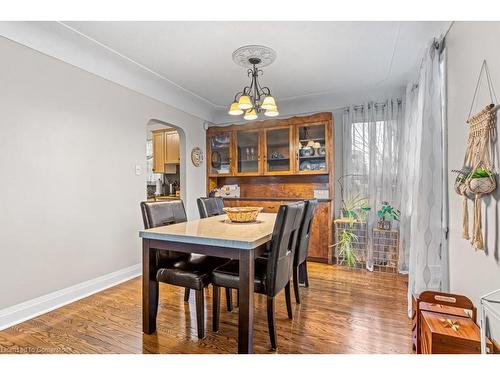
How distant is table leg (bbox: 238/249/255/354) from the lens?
156 cm

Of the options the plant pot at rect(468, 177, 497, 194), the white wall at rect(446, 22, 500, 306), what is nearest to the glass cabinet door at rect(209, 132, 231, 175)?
the white wall at rect(446, 22, 500, 306)

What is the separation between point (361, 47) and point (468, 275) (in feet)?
6.74

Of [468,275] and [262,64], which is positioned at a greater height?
[262,64]

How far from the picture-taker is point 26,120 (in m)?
2.19

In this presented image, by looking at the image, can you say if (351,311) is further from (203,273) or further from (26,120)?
(26,120)

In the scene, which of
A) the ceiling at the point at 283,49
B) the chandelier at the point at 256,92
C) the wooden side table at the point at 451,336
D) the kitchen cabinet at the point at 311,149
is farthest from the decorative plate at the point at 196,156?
the wooden side table at the point at 451,336

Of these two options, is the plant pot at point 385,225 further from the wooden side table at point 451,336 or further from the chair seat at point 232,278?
the chair seat at point 232,278

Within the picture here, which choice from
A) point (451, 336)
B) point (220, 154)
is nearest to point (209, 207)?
point (220, 154)

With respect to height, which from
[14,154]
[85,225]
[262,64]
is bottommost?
[85,225]

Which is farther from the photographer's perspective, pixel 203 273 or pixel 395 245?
pixel 395 245

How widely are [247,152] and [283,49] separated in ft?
6.52

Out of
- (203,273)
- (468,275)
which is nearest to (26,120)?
(203,273)

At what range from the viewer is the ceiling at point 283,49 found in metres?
2.20

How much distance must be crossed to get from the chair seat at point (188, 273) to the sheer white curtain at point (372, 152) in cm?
233
